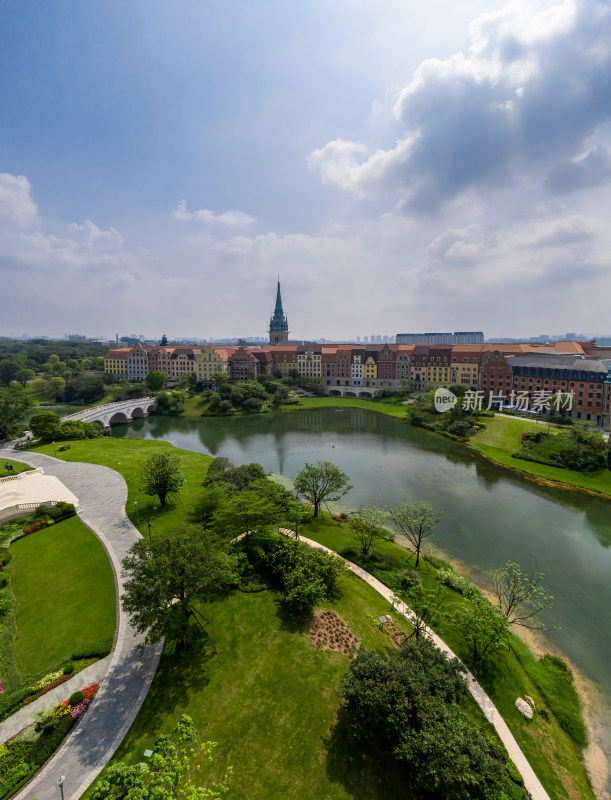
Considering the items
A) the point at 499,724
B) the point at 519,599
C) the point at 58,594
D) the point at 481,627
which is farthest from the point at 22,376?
the point at 499,724

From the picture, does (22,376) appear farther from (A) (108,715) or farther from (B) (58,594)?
(A) (108,715)

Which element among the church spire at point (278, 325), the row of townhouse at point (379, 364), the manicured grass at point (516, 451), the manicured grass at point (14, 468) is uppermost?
the church spire at point (278, 325)

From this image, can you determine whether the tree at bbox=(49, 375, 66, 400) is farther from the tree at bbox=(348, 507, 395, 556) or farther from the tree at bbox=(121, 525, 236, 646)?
the tree at bbox=(348, 507, 395, 556)

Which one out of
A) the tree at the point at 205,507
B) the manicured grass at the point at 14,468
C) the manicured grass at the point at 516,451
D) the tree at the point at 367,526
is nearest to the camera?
the tree at the point at 367,526

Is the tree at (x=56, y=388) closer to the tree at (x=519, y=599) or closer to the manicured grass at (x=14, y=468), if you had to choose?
the manicured grass at (x=14, y=468)

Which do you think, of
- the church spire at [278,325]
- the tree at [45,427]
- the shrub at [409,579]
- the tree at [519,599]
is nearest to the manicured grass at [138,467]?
the tree at [45,427]

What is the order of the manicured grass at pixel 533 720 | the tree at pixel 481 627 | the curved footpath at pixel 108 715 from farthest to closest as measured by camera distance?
the tree at pixel 481 627 < the manicured grass at pixel 533 720 < the curved footpath at pixel 108 715

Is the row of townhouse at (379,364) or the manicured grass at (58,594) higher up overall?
the row of townhouse at (379,364)

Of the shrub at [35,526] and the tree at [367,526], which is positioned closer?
the tree at [367,526]

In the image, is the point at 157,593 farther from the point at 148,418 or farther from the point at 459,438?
the point at 148,418

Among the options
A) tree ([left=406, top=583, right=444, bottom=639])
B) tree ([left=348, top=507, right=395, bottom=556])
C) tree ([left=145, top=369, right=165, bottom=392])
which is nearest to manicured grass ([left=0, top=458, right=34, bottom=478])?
tree ([left=348, top=507, right=395, bottom=556])
